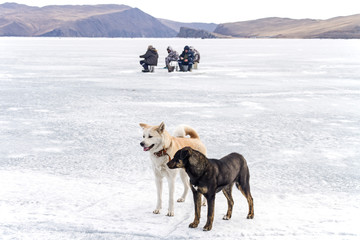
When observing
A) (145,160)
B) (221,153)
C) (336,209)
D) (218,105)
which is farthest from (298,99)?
(336,209)

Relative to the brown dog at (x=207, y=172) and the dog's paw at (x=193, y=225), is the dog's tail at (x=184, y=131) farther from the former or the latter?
the dog's paw at (x=193, y=225)

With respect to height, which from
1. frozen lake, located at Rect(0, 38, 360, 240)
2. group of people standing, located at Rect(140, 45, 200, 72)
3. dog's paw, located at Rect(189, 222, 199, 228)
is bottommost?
frozen lake, located at Rect(0, 38, 360, 240)

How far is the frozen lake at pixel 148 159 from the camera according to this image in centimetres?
409

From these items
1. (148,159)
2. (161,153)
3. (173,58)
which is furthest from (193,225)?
(173,58)

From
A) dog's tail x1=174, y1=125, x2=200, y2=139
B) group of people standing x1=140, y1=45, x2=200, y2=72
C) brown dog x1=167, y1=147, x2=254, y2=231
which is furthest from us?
Answer: group of people standing x1=140, y1=45, x2=200, y2=72

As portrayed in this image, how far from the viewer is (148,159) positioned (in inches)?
252

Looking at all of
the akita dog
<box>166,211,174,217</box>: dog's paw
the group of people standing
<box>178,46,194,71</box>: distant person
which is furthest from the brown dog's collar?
<box>178,46,194,71</box>: distant person

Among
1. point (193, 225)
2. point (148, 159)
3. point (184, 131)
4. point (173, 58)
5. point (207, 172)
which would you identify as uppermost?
point (184, 131)

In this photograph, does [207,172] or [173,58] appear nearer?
[207,172]

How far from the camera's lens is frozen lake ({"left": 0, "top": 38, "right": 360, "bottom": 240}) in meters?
4.09

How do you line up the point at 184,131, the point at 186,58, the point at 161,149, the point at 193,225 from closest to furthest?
the point at 193,225 < the point at 161,149 < the point at 184,131 < the point at 186,58

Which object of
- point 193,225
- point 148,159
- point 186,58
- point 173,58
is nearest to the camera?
point 193,225

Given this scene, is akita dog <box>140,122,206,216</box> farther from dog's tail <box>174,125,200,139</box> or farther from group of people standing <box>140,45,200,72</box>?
group of people standing <box>140,45,200,72</box>

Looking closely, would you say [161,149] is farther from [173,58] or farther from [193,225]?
[173,58]
